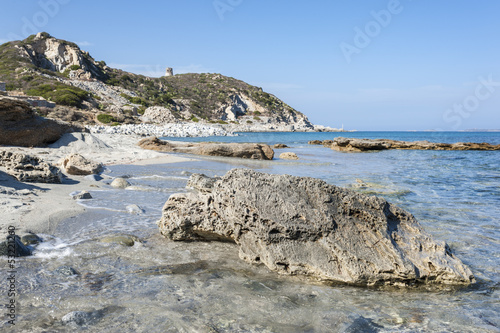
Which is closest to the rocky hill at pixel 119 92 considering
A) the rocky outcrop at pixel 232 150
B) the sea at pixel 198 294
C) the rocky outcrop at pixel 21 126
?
the rocky outcrop at pixel 232 150

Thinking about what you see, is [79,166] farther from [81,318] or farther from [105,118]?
[105,118]

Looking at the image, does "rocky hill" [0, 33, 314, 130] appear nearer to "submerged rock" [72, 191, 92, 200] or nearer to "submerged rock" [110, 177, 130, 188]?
"submerged rock" [110, 177, 130, 188]

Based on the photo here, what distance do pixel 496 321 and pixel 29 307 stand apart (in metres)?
4.05

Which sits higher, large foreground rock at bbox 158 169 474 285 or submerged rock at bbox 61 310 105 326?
large foreground rock at bbox 158 169 474 285

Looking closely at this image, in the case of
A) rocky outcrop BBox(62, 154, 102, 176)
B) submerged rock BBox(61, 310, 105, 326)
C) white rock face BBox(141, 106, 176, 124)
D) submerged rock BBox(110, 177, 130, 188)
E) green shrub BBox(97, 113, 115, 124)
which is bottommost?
submerged rock BBox(61, 310, 105, 326)

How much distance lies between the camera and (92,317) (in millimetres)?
2689

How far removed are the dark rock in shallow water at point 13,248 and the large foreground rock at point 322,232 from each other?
2000 mm

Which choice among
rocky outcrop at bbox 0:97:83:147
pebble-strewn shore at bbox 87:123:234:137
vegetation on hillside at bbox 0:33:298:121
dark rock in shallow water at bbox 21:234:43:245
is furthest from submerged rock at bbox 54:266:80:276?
vegetation on hillside at bbox 0:33:298:121

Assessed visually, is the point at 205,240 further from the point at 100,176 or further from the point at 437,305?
the point at 100,176

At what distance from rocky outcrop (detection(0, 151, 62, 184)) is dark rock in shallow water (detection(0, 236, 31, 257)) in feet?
11.3

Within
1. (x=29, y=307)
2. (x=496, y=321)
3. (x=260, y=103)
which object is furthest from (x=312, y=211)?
(x=260, y=103)

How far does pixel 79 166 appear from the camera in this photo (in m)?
8.99

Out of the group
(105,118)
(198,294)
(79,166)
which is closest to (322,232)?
(198,294)

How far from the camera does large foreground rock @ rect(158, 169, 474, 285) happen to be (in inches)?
145
